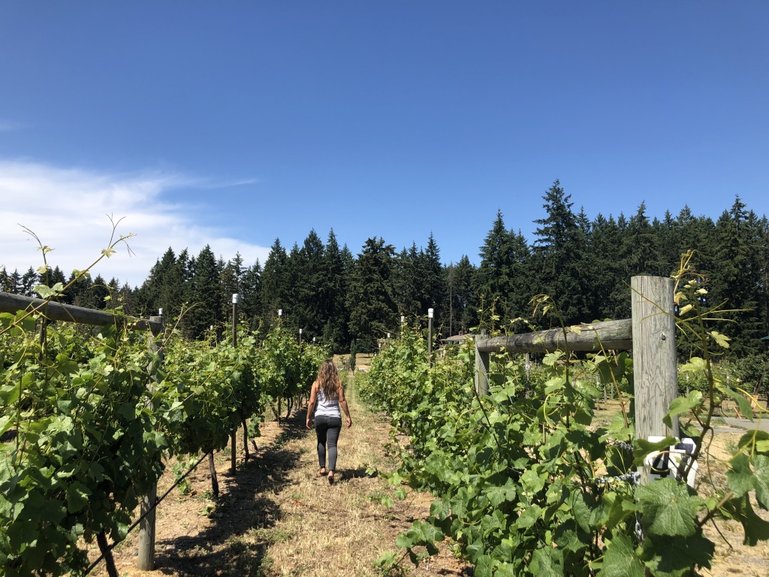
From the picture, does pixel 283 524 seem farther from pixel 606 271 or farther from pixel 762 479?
pixel 606 271

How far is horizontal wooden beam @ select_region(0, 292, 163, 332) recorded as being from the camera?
1938 mm

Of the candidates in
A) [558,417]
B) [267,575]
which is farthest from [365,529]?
[558,417]

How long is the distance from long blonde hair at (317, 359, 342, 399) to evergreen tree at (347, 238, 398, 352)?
182ft

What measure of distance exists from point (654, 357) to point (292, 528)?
389cm

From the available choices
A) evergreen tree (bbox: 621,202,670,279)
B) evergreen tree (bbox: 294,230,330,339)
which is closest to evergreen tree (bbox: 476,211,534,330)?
evergreen tree (bbox: 621,202,670,279)

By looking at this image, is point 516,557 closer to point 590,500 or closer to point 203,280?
point 590,500

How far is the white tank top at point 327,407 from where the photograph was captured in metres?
6.57

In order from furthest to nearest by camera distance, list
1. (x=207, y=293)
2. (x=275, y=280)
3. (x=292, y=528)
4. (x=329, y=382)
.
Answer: (x=275, y=280), (x=207, y=293), (x=329, y=382), (x=292, y=528)

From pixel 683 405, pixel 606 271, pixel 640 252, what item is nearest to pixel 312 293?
pixel 606 271

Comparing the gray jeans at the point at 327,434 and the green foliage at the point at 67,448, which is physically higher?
the green foliage at the point at 67,448

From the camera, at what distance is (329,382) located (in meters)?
6.73

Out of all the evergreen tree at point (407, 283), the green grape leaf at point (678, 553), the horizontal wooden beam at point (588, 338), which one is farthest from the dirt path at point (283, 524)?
the evergreen tree at point (407, 283)

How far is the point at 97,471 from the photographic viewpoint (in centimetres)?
195

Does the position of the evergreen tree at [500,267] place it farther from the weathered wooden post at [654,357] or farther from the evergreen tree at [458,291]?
the weathered wooden post at [654,357]
